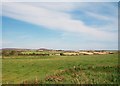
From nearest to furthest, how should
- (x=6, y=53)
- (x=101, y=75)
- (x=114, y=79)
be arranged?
1. (x=114, y=79)
2. (x=101, y=75)
3. (x=6, y=53)

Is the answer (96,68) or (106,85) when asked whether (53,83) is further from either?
(96,68)

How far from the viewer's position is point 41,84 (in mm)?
20266

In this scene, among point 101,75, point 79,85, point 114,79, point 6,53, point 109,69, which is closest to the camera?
point 79,85

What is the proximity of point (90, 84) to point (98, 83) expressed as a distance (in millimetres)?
921

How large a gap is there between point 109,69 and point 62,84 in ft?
38.5

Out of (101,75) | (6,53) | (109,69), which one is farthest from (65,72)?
(6,53)

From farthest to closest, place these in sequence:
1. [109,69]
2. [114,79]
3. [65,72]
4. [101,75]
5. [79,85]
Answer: [109,69] → [65,72] → [101,75] → [114,79] → [79,85]

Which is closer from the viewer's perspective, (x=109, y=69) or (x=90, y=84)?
(x=90, y=84)

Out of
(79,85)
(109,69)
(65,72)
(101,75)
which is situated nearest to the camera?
(79,85)

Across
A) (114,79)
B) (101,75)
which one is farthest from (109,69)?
(114,79)

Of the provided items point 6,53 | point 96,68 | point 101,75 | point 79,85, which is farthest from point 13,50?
point 79,85

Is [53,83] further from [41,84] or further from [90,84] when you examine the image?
[90,84]

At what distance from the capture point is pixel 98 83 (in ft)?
67.6

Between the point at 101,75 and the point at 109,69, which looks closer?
the point at 101,75
